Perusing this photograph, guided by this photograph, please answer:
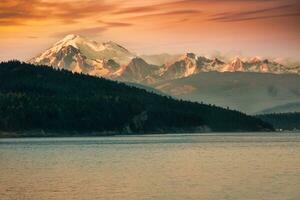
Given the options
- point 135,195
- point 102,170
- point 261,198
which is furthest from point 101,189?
point 102,170

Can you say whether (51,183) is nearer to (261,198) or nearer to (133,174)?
(133,174)

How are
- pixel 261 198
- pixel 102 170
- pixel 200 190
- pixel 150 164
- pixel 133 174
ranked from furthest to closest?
pixel 150 164
pixel 102 170
pixel 133 174
pixel 200 190
pixel 261 198

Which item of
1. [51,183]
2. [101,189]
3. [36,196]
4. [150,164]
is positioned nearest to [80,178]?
[51,183]

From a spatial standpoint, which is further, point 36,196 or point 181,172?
point 181,172

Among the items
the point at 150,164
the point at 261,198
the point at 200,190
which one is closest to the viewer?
the point at 261,198

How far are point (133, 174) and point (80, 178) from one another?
31.7ft

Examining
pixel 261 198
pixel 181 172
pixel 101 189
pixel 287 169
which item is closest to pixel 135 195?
pixel 101 189

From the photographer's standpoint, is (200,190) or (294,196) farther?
(200,190)

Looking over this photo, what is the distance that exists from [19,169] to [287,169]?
39.8m

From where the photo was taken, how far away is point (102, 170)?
120 metres

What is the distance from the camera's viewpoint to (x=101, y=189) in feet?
302

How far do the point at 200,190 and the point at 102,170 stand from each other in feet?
109

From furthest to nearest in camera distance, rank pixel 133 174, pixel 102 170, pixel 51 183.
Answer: pixel 102 170 < pixel 133 174 < pixel 51 183

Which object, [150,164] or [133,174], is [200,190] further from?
[150,164]
